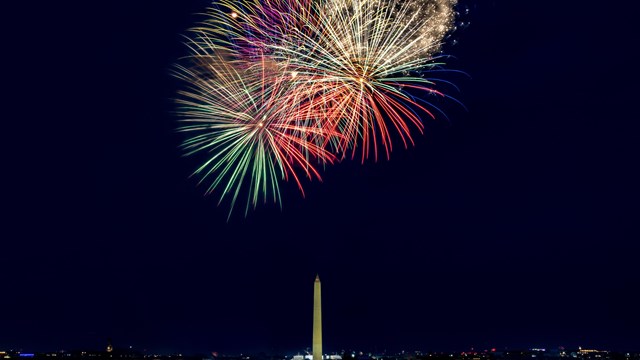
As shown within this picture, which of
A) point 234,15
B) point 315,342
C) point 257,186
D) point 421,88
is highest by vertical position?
point 234,15

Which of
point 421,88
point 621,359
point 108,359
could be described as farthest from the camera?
point 108,359

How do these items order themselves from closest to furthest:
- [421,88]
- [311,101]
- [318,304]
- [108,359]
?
1. [421,88]
2. [311,101]
3. [318,304]
4. [108,359]

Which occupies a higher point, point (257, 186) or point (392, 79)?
point (392, 79)

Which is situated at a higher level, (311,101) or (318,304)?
(311,101)

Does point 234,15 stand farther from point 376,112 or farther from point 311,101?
point 376,112

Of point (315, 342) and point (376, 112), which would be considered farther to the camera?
point (315, 342)

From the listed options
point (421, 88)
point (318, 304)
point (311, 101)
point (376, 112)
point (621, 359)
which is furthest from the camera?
point (621, 359)

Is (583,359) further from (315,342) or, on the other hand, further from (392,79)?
(392,79)

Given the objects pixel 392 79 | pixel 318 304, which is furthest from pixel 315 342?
pixel 392 79

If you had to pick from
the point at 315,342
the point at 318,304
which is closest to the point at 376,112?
the point at 318,304
